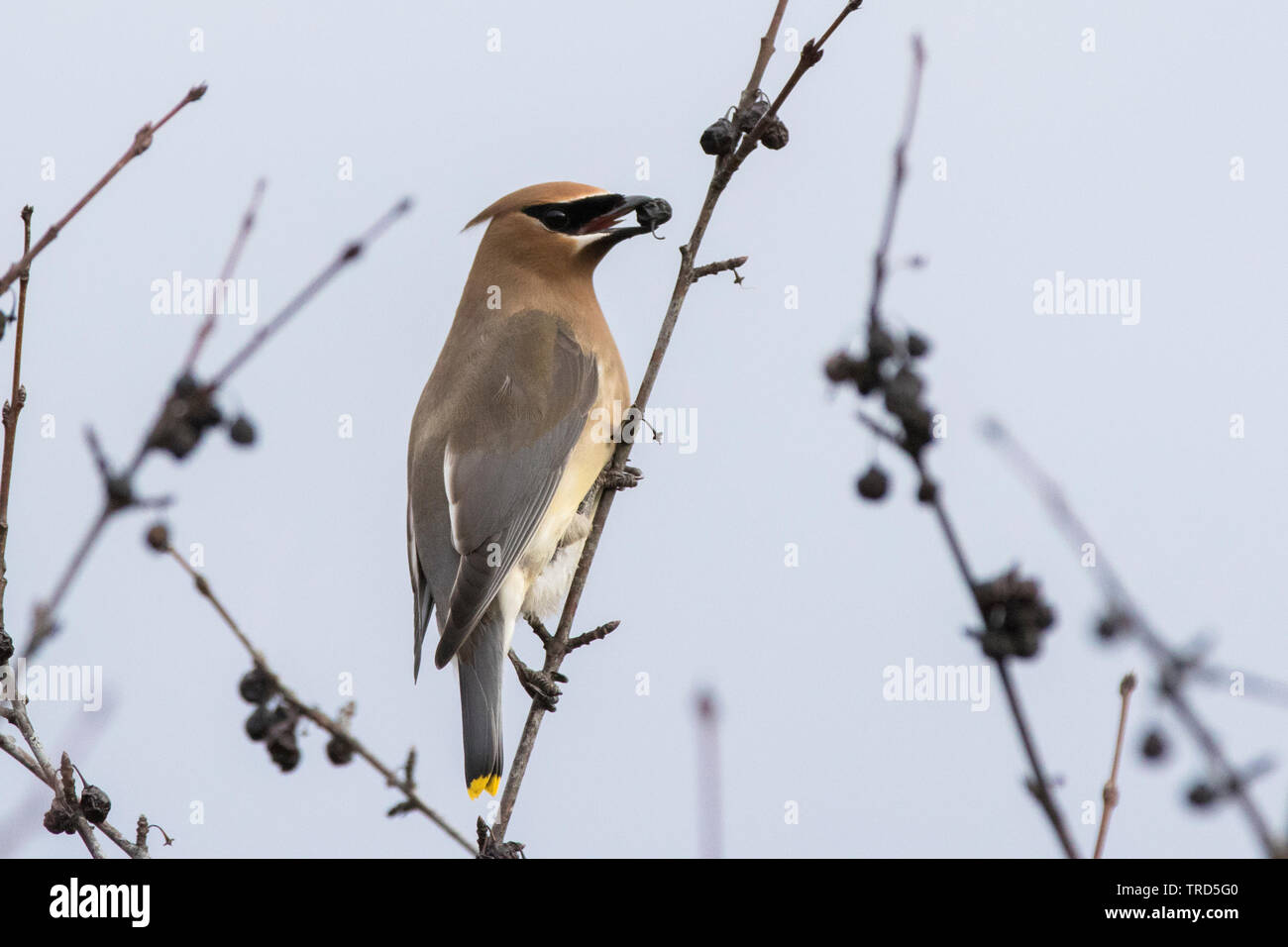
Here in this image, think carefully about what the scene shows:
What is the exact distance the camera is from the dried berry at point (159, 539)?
1869 mm

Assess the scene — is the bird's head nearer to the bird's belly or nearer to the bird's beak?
the bird's beak

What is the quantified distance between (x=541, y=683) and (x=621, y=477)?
828 millimetres

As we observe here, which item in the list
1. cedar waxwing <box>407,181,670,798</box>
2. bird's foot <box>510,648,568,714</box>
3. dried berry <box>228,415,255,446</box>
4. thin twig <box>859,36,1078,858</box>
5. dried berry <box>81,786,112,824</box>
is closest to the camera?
thin twig <box>859,36,1078,858</box>

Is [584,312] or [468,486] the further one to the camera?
[584,312]

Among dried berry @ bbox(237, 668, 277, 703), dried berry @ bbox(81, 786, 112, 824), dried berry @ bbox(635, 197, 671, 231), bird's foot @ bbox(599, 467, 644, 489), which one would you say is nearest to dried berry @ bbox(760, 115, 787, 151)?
dried berry @ bbox(635, 197, 671, 231)

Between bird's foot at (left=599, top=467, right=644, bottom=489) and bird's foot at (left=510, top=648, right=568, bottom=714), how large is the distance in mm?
527

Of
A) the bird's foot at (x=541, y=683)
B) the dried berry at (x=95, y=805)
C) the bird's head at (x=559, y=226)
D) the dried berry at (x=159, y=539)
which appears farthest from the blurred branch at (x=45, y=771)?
the bird's head at (x=559, y=226)

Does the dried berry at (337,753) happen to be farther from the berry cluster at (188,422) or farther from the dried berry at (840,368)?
the dried berry at (840,368)

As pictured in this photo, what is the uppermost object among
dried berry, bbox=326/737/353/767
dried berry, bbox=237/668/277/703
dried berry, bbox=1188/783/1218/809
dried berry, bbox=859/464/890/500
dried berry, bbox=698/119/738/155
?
dried berry, bbox=698/119/738/155

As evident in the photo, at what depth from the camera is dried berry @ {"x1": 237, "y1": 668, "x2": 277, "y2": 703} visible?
7.33 feet
